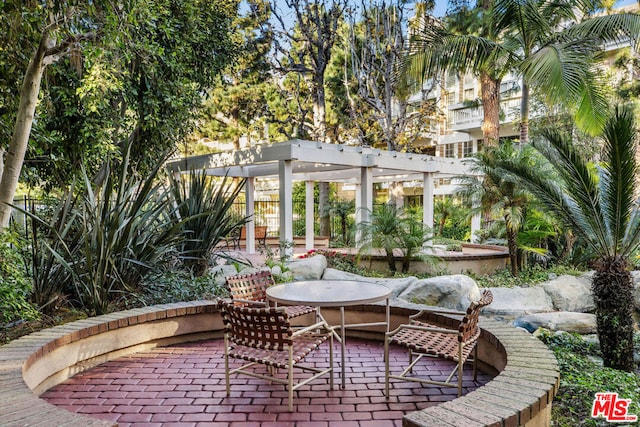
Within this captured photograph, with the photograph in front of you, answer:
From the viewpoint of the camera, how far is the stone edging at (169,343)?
1990 millimetres

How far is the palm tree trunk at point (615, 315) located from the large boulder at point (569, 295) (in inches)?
172

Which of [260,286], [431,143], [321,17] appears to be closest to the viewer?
[260,286]

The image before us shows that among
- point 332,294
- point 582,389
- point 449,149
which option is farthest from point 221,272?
point 449,149

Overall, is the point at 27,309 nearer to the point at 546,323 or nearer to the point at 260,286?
the point at 260,286

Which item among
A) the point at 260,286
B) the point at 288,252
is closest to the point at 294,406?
the point at 260,286

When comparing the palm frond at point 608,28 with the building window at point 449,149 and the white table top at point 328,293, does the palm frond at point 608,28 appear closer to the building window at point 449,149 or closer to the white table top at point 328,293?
the white table top at point 328,293

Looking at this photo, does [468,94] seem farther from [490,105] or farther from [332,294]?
[332,294]

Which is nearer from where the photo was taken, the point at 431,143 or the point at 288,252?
the point at 288,252

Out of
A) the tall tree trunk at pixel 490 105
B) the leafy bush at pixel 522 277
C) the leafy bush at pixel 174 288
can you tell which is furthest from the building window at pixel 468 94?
the leafy bush at pixel 174 288

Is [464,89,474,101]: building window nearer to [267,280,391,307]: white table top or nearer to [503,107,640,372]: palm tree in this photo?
[503,107,640,372]: palm tree

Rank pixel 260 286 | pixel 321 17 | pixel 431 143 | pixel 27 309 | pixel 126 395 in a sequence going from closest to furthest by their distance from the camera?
pixel 126 395 < pixel 27 309 < pixel 260 286 < pixel 321 17 < pixel 431 143

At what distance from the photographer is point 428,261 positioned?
9219 mm

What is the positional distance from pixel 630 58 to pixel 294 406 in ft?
58.7

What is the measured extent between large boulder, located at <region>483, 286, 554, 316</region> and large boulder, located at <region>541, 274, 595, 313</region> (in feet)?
0.58
